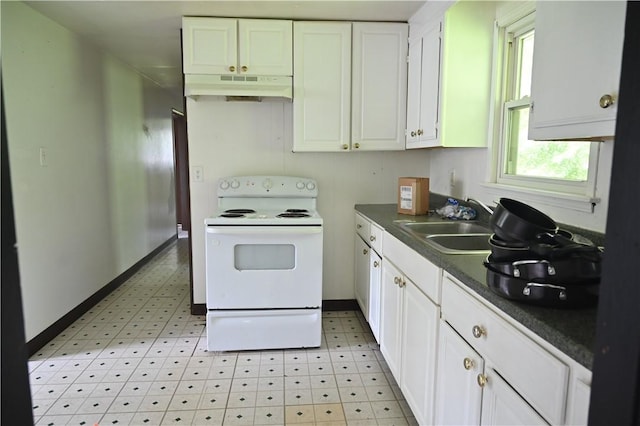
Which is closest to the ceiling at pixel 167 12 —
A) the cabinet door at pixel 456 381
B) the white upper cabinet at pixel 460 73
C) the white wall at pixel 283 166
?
the white upper cabinet at pixel 460 73

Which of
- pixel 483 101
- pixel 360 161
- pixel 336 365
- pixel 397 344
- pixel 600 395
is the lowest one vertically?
pixel 336 365

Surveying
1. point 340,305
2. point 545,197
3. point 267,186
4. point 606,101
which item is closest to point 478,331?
point 606,101

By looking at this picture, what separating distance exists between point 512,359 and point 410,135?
1986mm

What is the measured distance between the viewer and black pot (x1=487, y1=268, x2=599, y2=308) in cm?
98

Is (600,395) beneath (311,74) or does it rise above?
beneath

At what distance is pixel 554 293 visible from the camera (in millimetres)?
976

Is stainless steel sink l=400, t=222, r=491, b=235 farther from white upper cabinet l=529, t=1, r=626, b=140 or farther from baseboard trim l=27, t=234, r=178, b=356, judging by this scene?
baseboard trim l=27, t=234, r=178, b=356

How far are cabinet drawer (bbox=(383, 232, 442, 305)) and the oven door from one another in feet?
1.71

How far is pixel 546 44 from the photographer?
1.33 m

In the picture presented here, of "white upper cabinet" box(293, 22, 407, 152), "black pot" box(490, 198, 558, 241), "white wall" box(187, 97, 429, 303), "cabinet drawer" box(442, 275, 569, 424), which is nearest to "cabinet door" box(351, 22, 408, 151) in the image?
"white upper cabinet" box(293, 22, 407, 152)

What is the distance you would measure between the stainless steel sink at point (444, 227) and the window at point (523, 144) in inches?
10.9

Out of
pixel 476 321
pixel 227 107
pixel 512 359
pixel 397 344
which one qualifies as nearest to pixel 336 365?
pixel 397 344

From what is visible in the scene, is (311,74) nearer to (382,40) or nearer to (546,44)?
(382,40)

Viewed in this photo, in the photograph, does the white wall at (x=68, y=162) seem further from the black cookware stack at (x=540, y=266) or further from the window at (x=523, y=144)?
the window at (x=523, y=144)
